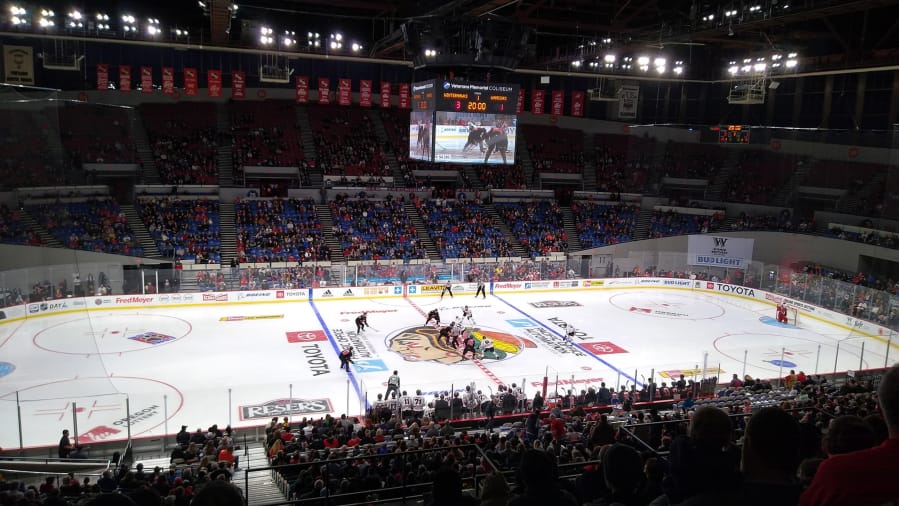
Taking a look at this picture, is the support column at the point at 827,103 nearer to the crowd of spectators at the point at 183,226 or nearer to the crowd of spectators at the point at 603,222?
the crowd of spectators at the point at 603,222

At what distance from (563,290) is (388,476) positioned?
2703 centimetres

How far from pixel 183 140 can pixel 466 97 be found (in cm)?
2329

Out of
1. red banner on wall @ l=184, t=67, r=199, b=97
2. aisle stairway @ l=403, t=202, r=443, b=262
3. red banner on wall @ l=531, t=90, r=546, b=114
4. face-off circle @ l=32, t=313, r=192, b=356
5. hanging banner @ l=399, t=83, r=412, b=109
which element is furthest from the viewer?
hanging banner @ l=399, t=83, r=412, b=109

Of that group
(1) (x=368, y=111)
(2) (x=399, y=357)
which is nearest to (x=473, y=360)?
(2) (x=399, y=357)

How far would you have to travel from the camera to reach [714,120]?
44.6 m

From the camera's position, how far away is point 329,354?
22859 mm

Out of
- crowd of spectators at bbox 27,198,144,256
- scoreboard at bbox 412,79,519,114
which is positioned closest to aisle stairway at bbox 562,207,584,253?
scoreboard at bbox 412,79,519,114

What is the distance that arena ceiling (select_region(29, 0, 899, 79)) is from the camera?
23095 mm

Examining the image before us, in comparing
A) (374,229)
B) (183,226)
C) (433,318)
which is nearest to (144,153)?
(183,226)

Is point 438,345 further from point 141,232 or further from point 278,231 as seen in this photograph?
point 141,232

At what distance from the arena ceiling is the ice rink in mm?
11353

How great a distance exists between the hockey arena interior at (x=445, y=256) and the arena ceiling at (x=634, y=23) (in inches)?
9.4

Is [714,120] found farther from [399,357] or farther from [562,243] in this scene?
[399,357]

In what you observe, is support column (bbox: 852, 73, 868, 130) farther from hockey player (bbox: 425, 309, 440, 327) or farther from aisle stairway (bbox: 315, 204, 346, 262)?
aisle stairway (bbox: 315, 204, 346, 262)
